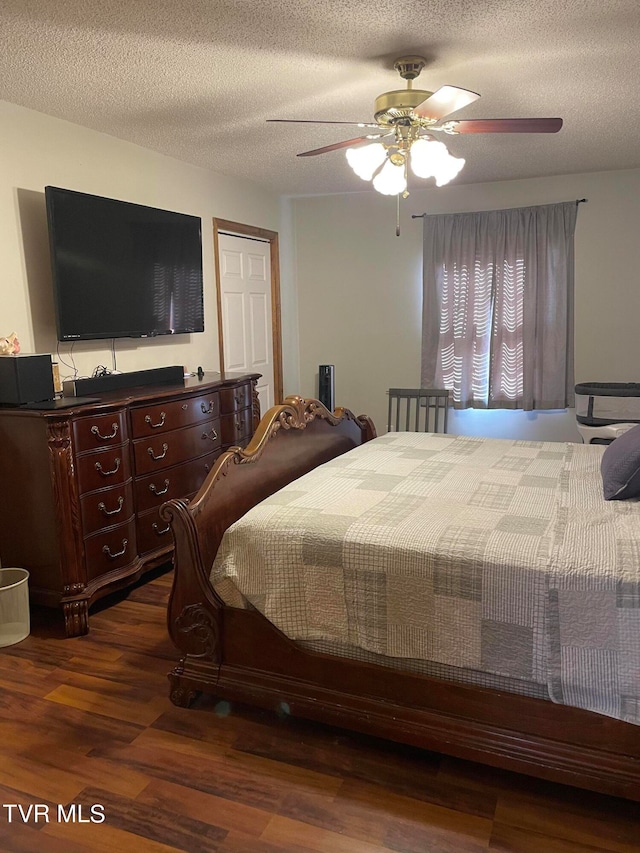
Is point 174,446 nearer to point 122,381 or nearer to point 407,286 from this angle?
point 122,381

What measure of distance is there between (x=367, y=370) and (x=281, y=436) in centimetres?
305

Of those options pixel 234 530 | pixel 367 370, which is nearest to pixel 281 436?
pixel 234 530

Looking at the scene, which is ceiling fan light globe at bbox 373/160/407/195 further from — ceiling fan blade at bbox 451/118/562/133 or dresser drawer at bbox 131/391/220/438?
dresser drawer at bbox 131/391/220/438

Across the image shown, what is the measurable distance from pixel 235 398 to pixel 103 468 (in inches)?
45.8

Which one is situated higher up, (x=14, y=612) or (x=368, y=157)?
(x=368, y=157)

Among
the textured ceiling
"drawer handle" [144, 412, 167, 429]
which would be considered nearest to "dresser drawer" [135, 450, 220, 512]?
"drawer handle" [144, 412, 167, 429]

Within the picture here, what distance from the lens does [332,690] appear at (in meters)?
2.02

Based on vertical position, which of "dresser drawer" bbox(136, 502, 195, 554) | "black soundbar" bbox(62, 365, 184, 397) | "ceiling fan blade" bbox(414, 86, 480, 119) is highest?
"ceiling fan blade" bbox(414, 86, 480, 119)

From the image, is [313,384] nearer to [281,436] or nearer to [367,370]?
[367,370]

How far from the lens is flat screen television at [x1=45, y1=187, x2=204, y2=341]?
3082mm

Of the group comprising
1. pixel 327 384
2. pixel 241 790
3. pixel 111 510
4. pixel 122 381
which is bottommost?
pixel 241 790

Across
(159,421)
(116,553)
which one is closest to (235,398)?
(159,421)

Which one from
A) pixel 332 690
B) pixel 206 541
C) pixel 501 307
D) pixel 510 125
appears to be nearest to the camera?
pixel 332 690

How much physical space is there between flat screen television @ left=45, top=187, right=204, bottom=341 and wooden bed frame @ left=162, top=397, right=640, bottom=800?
1.33 metres
